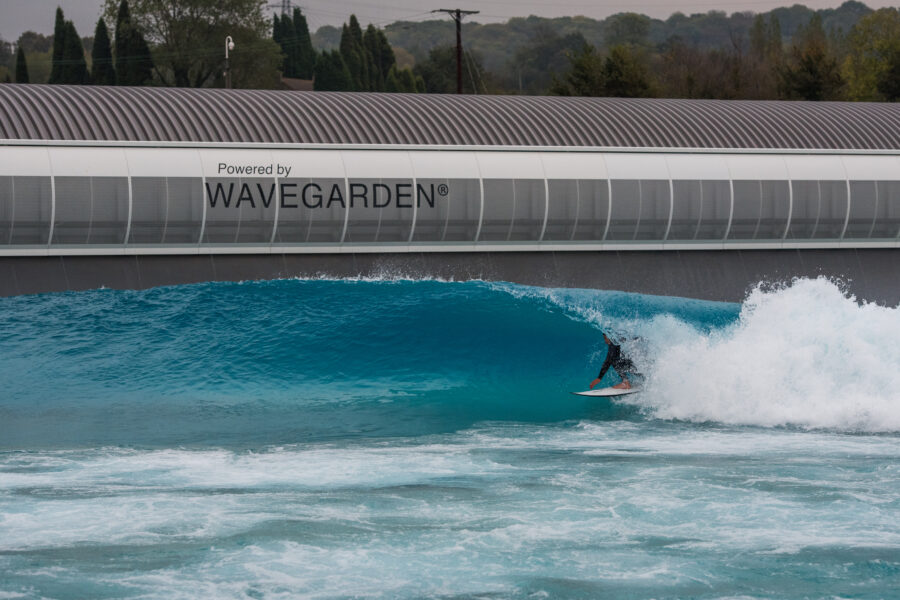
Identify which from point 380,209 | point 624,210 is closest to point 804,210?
point 624,210

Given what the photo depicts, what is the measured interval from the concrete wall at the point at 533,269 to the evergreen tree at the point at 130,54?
2364 inches

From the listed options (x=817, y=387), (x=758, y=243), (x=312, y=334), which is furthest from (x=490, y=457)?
(x=758, y=243)

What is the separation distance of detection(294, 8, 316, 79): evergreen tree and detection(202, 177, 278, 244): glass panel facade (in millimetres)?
101008

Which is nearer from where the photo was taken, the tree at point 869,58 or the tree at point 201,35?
the tree at point 869,58

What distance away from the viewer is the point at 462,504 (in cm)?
1141

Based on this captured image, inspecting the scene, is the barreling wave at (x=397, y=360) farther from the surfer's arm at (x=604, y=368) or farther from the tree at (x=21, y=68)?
the tree at (x=21, y=68)

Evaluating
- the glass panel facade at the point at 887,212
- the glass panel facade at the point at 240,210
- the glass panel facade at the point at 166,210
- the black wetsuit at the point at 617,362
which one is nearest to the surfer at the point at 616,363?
the black wetsuit at the point at 617,362

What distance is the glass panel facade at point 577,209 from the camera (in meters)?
28.0

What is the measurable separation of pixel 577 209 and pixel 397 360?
29.7ft

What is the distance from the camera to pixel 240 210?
26.2 m

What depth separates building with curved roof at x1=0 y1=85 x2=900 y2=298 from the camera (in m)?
25.4

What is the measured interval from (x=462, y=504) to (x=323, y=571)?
7.44 feet

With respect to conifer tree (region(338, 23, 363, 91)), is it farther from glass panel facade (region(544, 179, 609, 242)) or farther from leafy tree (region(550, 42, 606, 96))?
glass panel facade (region(544, 179, 609, 242))

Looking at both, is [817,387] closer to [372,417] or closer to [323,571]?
[372,417]
